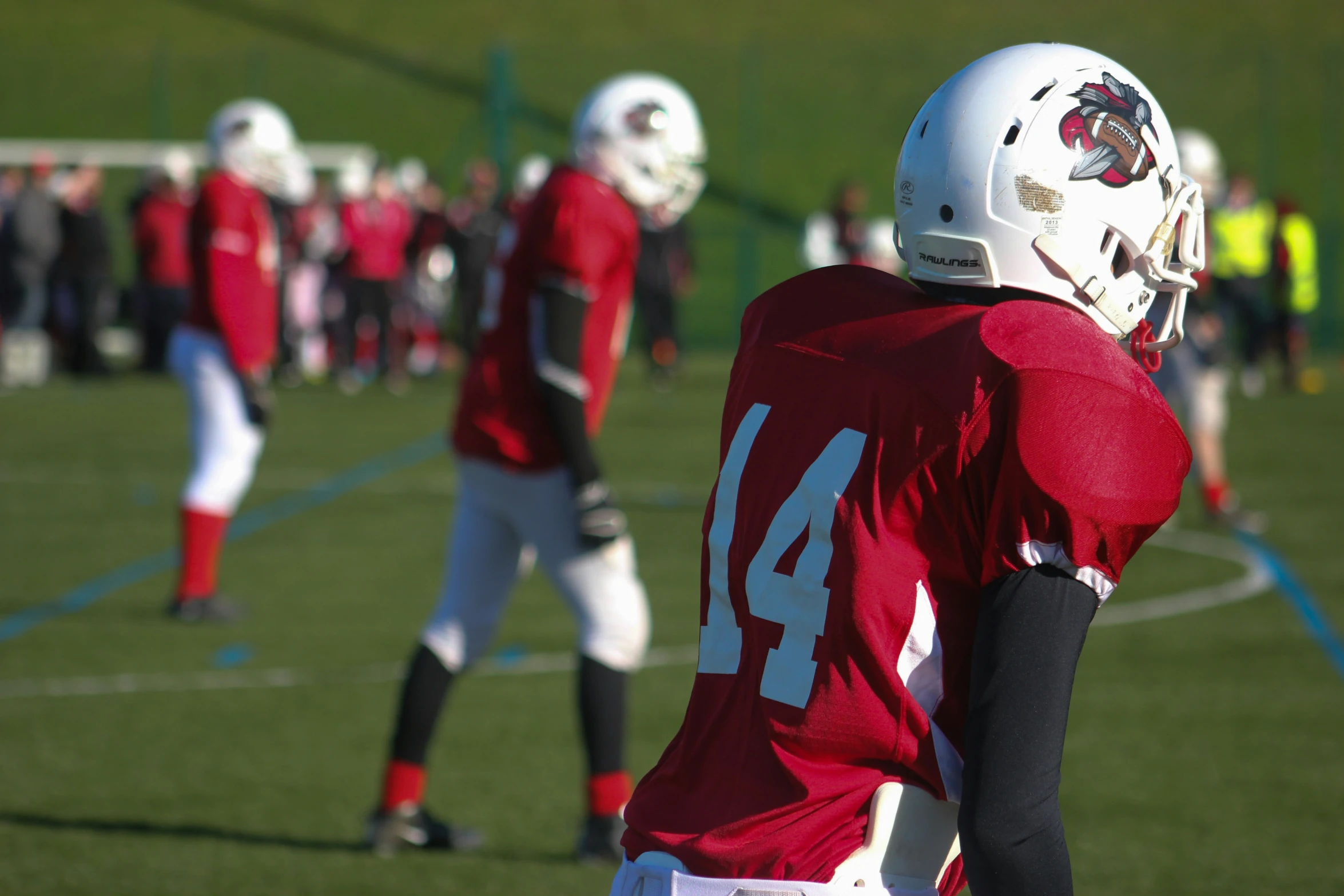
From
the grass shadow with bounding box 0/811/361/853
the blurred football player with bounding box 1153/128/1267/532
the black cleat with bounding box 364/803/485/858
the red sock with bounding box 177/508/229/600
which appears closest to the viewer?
the black cleat with bounding box 364/803/485/858

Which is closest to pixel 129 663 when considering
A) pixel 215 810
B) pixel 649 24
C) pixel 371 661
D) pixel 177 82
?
pixel 371 661

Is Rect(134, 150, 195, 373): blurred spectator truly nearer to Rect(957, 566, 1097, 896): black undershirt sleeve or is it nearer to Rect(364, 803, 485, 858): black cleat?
Rect(364, 803, 485, 858): black cleat

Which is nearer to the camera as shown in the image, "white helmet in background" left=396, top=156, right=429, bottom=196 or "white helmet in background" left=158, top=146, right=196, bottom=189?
"white helmet in background" left=158, top=146, right=196, bottom=189

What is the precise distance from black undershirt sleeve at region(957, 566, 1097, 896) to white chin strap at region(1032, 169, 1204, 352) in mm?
426

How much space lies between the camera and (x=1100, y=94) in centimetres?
199

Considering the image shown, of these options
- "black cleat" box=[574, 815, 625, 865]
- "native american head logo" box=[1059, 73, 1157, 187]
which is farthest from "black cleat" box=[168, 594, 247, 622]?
"native american head logo" box=[1059, 73, 1157, 187]

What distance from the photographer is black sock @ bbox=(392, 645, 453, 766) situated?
178 inches

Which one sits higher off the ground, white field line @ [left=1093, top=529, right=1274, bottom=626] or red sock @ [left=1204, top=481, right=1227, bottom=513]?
red sock @ [left=1204, top=481, right=1227, bottom=513]

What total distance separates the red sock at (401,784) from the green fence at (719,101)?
2120 cm

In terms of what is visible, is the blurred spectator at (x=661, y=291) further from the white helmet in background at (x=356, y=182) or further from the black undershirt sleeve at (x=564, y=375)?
the black undershirt sleeve at (x=564, y=375)

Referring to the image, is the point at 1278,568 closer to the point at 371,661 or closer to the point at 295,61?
the point at 371,661

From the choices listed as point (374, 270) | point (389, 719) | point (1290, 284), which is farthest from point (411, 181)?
point (389, 719)

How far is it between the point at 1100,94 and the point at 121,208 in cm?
2580

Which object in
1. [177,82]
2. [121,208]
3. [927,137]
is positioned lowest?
[121,208]
